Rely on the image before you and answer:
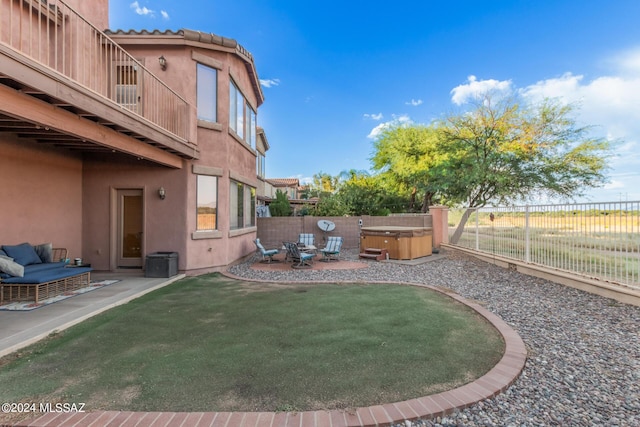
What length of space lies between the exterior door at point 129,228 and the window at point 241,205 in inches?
104

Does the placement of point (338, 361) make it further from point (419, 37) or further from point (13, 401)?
point (419, 37)

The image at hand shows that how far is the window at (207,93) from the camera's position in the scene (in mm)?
9227

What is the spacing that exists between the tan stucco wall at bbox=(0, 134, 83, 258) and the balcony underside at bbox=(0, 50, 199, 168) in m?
0.47

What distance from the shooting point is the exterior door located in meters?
8.95

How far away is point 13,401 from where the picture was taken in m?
2.76

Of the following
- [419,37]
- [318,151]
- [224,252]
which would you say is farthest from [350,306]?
[318,151]

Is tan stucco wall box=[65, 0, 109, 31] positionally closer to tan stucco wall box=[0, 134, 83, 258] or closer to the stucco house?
the stucco house

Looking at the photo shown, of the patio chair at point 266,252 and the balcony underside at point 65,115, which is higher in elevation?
the balcony underside at point 65,115

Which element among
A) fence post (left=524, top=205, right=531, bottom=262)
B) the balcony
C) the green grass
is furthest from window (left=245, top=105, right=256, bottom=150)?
fence post (left=524, top=205, right=531, bottom=262)

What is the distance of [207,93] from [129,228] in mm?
4656

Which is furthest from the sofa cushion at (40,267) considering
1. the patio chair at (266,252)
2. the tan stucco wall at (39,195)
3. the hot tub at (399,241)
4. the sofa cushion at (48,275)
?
the hot tub at (399,241)

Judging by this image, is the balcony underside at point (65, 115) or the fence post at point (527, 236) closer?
the balcony underside at point (65, 115)

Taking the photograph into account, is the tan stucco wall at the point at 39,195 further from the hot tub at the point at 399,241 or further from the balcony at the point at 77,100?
the hot tub at the point at 399,241

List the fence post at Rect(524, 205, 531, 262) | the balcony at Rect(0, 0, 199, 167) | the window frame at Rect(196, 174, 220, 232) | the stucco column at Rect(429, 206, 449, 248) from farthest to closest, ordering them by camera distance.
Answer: the stucco column at Rect(429, 206, 449, 248), the window frame at Rect(196, 174, 220, 232), the fence post at Rect(524, 205, 531, 262), the balcony at Rect(0, 0, 199, 167)
